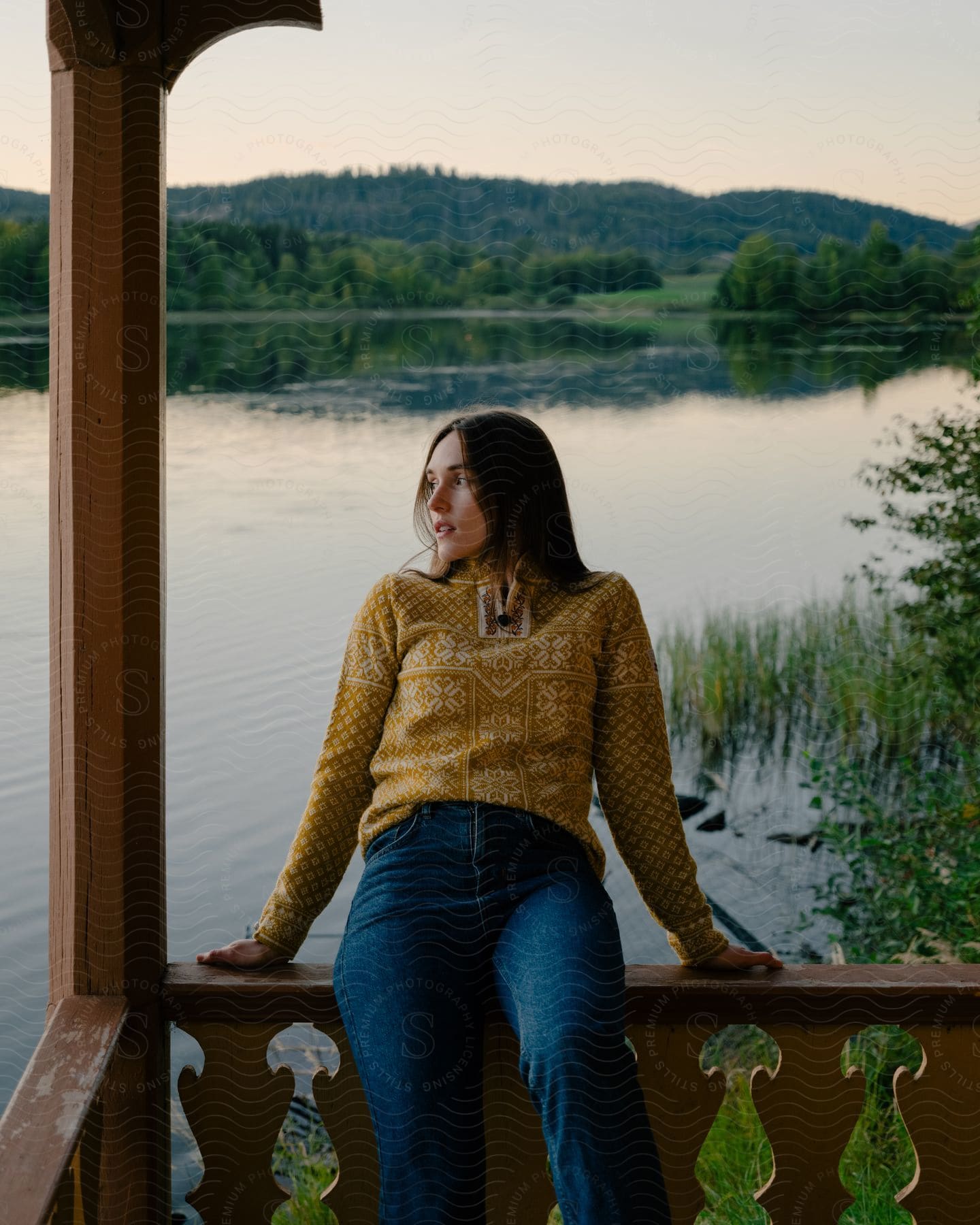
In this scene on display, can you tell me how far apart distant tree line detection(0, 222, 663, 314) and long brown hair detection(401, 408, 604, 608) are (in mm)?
701

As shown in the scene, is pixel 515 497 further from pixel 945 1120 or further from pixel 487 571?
pixel 945 1120

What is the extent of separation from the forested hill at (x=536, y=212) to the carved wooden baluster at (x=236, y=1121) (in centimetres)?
142

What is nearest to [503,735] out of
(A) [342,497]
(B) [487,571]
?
(B) [487,571]

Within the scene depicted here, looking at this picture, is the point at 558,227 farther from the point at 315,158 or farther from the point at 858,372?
the point at 858,372

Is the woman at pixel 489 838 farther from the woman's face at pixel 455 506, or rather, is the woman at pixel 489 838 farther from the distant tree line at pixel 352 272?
the distant tree line at pixel 352 272

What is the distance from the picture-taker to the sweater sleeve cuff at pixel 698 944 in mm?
1857

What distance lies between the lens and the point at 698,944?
6.11 ft

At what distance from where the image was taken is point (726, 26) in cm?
308

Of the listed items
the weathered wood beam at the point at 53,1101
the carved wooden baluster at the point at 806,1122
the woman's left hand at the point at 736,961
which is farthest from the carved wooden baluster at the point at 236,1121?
the carved wooden baluster at the point at 806,1122

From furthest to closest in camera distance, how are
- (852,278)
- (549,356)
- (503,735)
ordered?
(852,278)
(549,356)
(503,735)

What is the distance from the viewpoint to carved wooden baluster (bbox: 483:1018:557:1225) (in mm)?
1839

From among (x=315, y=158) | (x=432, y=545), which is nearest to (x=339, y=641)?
(x=432, y=545)

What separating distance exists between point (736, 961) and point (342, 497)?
1399 mm

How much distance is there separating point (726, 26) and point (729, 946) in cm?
235
